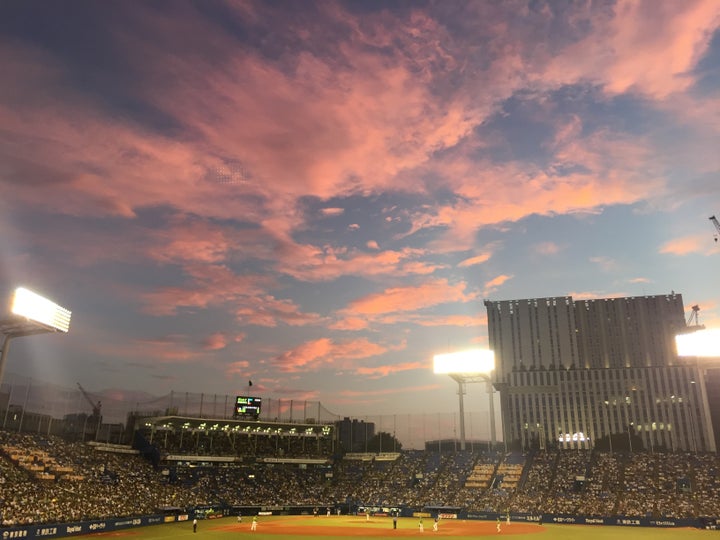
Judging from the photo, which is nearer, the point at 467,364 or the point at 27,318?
the point at 27,318

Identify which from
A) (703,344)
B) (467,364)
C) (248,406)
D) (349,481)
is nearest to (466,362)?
(467,364)

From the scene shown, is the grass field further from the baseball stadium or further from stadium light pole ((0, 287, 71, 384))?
stadium light pole ((0, 287, 71, 384))

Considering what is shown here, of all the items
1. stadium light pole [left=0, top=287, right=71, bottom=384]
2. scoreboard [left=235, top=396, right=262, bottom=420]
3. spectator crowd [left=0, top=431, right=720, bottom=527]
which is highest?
stadium light pole [left=0, top=287, right=71, bottom=384]

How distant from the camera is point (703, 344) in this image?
6475cm

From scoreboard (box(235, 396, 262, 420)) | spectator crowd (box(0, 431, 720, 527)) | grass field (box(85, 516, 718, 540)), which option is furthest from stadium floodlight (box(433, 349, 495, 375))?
scoreboard (box(235, 396, 262, 420))

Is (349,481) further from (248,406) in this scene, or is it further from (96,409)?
(96,409)

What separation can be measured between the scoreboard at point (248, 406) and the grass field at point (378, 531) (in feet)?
78.0

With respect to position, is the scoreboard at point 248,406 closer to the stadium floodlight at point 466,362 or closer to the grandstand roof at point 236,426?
the grandstand roof at point 236,426

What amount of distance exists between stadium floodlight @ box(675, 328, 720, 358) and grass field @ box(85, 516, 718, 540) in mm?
20269

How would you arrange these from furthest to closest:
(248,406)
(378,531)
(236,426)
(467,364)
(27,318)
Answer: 1. (236,426)
2. (248,406)
3. (467,364)
4. (378,531)
5. (27,318)

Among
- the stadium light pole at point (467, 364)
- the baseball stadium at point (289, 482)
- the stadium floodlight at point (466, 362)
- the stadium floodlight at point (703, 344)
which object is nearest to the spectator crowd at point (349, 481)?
the baseball stadium at point (289, 482)

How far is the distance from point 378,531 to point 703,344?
152 ft

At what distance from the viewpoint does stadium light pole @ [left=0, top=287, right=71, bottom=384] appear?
151ft

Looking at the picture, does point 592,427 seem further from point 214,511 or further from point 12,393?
point 12,393
